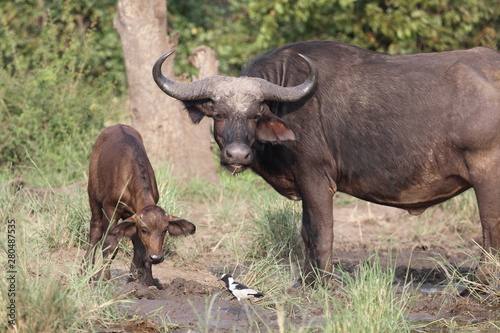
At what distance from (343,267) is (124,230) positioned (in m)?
2.65

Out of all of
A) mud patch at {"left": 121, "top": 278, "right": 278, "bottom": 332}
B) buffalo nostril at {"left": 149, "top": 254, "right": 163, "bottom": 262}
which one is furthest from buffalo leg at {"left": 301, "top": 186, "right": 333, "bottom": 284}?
buffalo nostril at {"left": 149, "top": 254, "right": 163, "bottom": 262}

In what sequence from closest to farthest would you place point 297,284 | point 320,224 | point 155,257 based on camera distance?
point 155,257
point 320,224
point 297,284

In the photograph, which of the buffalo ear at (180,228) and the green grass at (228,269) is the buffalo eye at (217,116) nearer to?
the green grass at (228,269)

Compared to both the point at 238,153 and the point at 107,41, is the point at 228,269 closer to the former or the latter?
the point at 238,153

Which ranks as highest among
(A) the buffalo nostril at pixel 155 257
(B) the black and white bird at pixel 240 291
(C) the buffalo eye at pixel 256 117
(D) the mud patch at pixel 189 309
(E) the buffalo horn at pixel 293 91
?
(E) the buffalo horn at pixel 293 91

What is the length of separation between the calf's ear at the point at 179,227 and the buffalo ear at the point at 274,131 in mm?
980

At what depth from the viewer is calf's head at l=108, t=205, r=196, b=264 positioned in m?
5.58

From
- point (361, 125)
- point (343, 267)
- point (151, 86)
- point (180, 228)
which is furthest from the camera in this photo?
point (151, 86)

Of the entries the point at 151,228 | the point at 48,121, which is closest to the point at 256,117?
the point at 151,228

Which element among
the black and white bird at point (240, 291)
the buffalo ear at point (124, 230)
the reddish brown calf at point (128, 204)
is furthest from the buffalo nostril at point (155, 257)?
the black and white bird at point (240, 291)

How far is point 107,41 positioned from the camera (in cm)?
1599

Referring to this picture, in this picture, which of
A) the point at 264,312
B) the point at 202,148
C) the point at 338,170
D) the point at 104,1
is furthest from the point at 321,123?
the point at 104,1

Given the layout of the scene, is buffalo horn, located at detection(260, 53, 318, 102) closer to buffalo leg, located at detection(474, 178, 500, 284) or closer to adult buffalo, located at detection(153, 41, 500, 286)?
adult buffalo, located at detection(153, 41, 500, 286)

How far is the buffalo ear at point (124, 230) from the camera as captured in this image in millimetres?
5734
